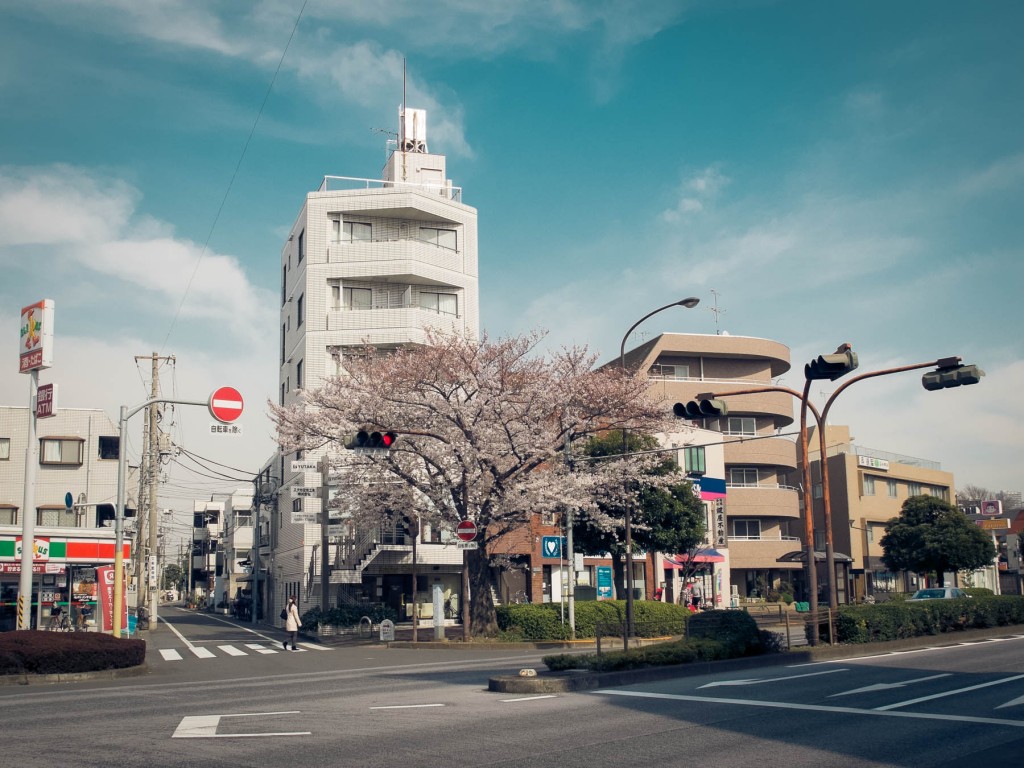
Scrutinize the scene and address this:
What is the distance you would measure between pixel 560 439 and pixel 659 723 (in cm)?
2166

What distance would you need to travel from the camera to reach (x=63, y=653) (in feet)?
73.1

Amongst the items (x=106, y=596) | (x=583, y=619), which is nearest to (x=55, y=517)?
(x=106, y=596)

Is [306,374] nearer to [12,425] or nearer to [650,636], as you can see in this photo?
[12,425]

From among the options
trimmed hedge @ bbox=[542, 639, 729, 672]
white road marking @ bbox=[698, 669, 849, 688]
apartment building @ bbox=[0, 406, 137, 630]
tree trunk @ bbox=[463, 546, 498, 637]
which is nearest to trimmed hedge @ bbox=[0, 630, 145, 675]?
trimmed hedge @ bbox=[542, 639, 729, 672]

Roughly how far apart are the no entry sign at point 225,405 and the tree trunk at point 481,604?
1216 centimetres

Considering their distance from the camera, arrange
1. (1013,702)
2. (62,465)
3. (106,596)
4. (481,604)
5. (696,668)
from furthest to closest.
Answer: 1. (62,465)
2. (106,596)
3. (481,604)
4. (696,668)
5. (1013,702)

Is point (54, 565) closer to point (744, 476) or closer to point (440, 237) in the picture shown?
point (440, 237)

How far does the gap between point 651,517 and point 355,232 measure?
72.6 feet

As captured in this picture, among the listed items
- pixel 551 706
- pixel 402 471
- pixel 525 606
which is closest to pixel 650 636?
pixel 525 606

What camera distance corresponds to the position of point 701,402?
21703mm

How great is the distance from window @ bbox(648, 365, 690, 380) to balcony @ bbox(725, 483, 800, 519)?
8864 mm

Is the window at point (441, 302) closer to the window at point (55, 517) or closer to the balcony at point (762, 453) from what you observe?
the window at point (55, 517)

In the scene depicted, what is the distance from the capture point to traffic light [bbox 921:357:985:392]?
1980 centimetres

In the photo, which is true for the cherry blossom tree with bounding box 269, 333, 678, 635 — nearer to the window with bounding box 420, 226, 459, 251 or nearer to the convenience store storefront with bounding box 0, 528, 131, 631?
the convenience store storefront with bounding box 0, 528, 131, 631
